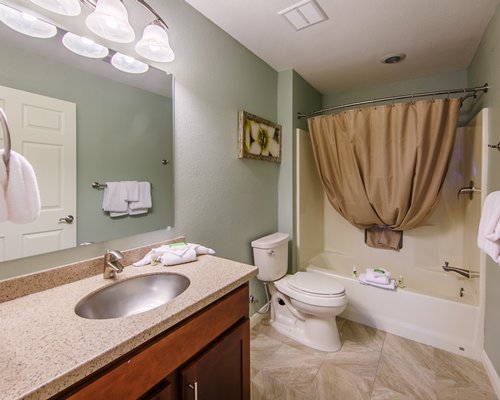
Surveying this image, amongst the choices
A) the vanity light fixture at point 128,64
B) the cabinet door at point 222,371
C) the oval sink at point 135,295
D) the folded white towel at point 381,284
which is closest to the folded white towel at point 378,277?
the folded white towel at point 381,284

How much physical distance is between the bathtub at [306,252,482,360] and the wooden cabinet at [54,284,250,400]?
4.79ft

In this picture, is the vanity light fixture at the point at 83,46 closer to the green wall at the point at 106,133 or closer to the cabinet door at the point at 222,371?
the green wall at the point at 106,133

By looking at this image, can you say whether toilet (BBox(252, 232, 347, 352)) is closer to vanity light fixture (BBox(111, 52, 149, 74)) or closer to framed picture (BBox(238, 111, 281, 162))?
framed picture (BBox(238, 111, 281, 162))

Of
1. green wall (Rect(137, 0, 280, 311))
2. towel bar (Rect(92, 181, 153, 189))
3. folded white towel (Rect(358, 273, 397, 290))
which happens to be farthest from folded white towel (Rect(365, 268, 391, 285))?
towel bar (Rect(92, 181, 153, 189))

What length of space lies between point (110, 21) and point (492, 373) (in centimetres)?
274

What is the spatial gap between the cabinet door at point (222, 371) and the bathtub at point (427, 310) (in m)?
1.44

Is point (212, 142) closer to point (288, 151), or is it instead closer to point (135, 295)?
point (288, 151)

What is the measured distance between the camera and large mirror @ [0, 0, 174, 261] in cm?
89

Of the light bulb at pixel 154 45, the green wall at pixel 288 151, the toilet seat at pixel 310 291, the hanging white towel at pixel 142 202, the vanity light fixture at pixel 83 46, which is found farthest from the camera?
the green wall at pixel 288 151

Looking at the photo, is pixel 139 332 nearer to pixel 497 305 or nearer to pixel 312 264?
pixel 497 305

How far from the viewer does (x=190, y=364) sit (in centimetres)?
79

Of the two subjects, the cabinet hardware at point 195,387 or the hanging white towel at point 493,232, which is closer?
the cabinet hardware at point 195,387

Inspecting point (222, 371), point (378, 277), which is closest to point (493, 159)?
point (378, 277)

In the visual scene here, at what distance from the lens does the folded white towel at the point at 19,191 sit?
2.13ft
